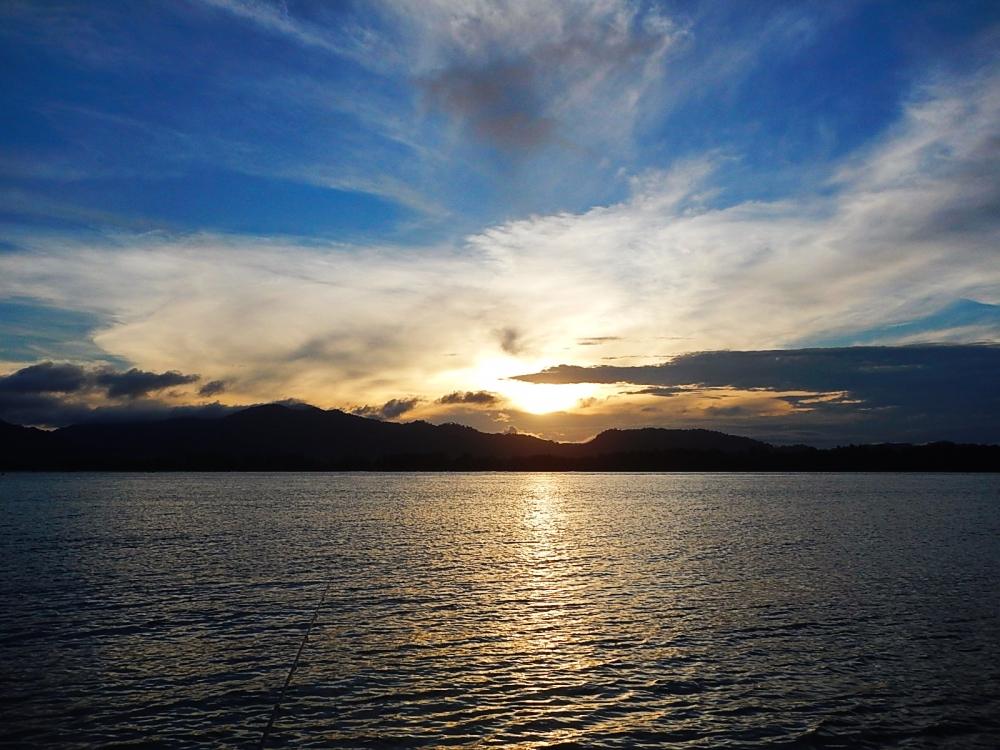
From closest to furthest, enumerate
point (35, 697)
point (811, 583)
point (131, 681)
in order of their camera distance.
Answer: point (35, 697) → point (131, 681) → point (811, 583)

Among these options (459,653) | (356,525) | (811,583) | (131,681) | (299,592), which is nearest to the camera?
(131,681)

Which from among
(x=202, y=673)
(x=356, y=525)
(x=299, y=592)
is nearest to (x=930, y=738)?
(x=202, y=673)

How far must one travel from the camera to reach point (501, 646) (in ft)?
123

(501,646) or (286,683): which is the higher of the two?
(286,683)

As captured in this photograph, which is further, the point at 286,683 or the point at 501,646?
the point at 501,646

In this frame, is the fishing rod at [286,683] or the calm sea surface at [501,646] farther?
the calm sea surface at [501,646]

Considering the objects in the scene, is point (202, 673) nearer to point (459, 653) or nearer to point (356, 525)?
point (459, 653)

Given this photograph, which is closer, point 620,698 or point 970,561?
point 620,698

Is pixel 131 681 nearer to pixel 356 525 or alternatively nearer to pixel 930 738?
pixel 930 738

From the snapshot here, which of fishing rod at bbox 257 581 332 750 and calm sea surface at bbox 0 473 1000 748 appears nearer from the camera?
fishing rod at bbox 257 581 332 750

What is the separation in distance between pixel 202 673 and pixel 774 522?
109m

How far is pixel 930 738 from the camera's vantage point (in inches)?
1004

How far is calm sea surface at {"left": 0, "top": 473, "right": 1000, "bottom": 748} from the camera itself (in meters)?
26.4

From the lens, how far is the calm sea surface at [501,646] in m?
26.4
